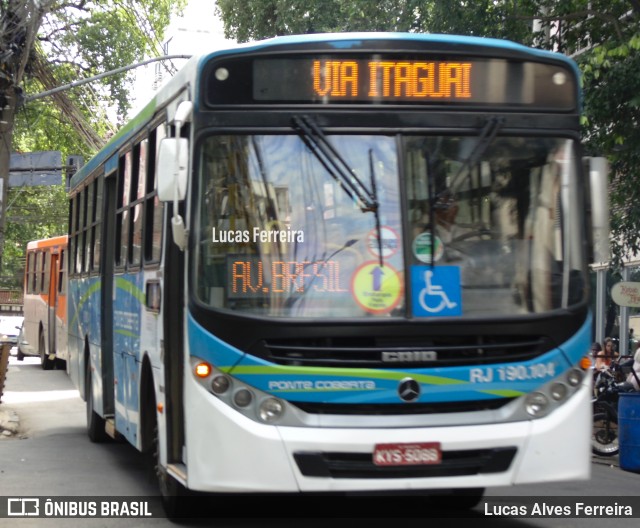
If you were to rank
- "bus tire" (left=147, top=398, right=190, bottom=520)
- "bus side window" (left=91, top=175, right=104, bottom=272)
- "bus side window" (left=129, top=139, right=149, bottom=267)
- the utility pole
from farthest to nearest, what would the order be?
the utility pole
"bus side window" (left=91, top=175, right=104, bottom=272)
"bus side window" (left=129, top=139, right=149, bottom=267)
"bus tire" (left=147, top=398, right=190, bottom=520)

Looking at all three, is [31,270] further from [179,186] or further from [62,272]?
[179,186]

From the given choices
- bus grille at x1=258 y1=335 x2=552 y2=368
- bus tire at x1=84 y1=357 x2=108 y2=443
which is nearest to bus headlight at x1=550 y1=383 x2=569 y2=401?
bus grille at x1=258 y1=335 x2=552 y2=368

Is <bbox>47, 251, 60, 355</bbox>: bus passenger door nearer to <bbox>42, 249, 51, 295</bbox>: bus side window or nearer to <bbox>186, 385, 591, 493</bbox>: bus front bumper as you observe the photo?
<bbox>42, 249, 51, 295</bbox>: bus side window

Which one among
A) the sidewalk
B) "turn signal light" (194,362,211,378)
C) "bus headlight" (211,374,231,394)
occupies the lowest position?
the sidewalk

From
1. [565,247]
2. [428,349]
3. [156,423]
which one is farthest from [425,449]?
[156,423]

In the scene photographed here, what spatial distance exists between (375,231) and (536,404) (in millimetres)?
1426

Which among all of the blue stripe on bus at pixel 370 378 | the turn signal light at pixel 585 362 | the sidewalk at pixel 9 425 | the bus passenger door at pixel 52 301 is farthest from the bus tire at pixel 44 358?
the turn signal light at pixel 585 362

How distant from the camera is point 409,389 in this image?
7.07 metres

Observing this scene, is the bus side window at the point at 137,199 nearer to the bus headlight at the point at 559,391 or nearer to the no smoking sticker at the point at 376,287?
the no smoking sticker at the point at 376,287

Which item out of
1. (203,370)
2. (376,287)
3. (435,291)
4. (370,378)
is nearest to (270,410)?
(203,370)

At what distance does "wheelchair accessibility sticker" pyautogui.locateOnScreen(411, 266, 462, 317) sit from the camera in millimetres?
7175

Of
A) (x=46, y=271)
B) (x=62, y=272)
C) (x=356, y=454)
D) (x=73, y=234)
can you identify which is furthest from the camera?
(x=46, y=271)

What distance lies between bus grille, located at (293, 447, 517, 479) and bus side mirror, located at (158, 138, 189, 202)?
173cm

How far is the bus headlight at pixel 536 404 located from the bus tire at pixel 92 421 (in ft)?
24.1
